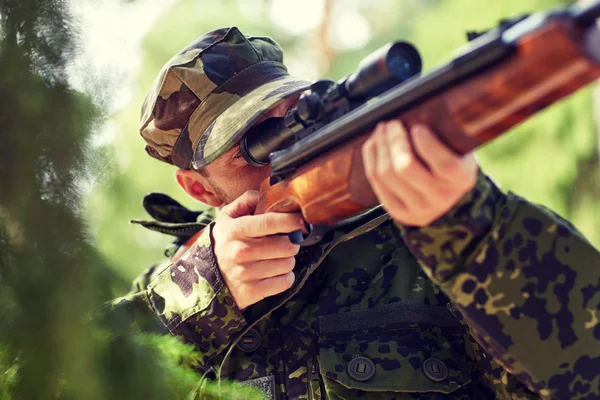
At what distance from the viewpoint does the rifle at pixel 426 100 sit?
1051 mm

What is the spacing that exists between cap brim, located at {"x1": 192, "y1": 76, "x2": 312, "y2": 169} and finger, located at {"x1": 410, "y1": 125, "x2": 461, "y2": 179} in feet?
2.83

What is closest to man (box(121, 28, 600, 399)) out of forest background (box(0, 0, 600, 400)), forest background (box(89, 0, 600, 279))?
forest background (box(0, 0, 600, 400))

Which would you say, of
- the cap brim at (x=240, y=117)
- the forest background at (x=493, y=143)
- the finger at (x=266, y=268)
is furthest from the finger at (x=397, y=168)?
the forest background at (x=493, y=143)

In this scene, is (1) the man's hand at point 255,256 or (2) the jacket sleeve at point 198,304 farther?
(2) the jacket sleeve at point 198,304

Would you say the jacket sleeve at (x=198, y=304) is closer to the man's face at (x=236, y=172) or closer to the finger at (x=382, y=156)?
the man's face at (x=236, y=172)

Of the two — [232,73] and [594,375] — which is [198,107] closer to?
[232,73]

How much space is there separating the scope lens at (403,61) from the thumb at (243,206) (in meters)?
0.66

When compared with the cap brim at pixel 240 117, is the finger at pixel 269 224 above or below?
below

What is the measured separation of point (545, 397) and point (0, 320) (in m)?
1.04

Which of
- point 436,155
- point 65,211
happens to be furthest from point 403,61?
point 65,211

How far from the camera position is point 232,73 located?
7.38 ft

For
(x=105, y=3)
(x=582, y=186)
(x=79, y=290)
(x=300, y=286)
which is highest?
(x=105, y=3)

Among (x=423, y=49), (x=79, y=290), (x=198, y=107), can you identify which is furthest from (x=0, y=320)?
(x=423, y=49)

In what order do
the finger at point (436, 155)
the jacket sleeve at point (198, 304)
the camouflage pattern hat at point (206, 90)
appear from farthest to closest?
1. the camouflage pattern hat at point (206, 90)
2. the jacket sleeve at point (198, 304)
3. the finger at point (436, 155)
